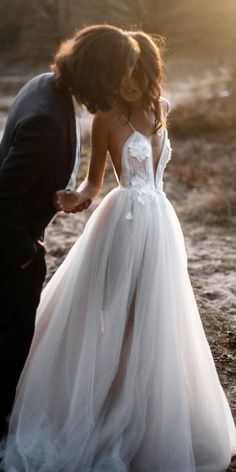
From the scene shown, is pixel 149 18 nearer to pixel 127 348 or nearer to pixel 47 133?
pixel 127 348

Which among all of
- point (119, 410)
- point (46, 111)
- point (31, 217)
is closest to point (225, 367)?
point (119, 410)

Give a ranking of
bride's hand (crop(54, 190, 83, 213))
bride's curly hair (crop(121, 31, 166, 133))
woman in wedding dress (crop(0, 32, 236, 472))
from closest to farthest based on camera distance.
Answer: bride's hand (crop(54, 190, 83, 213)) < bride's curly hair (crop(121, 31, 166, 133)) < woman in wedding dress (crop(0, 32, 236, 472))

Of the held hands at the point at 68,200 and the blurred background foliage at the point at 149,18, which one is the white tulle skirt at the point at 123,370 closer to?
the held hands at the point at 68,200

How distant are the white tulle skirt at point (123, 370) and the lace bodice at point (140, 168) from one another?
0.15 feet

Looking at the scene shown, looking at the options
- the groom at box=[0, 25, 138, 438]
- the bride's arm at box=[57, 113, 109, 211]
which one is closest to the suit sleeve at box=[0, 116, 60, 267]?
the groom at box=[0, 25, 138, 438]

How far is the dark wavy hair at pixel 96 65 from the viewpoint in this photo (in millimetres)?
2404

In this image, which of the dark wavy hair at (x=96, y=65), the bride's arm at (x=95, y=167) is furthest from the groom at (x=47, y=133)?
the bride's arm at (x=95, y=167)

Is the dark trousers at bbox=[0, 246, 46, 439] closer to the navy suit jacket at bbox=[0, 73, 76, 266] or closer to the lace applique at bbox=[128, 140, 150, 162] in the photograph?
the navy suit jacket at bbox=[0, 73, 76, 266]

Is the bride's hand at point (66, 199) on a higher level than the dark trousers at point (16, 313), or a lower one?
higher

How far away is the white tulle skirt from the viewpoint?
9.41ft

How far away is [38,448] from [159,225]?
1140 millimetres

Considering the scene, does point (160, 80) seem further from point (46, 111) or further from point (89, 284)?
point (89, 284)

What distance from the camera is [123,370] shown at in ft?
9.72

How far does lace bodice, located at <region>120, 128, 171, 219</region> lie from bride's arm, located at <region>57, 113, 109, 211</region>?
4.4 inches
